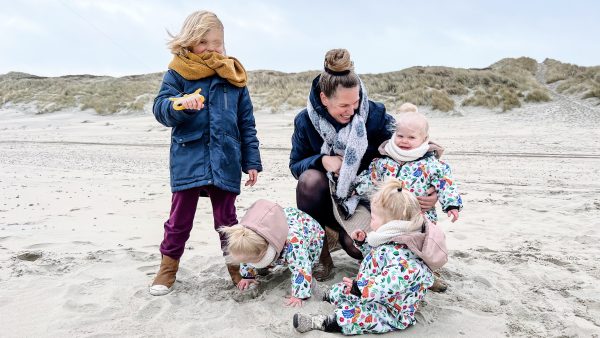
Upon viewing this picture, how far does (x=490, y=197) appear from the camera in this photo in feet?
19.9

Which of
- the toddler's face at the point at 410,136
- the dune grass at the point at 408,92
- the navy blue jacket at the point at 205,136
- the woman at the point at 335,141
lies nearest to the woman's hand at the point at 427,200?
the woman at the point at 335,141

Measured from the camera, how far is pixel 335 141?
3.25 m

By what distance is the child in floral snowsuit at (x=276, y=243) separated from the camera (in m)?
2.88

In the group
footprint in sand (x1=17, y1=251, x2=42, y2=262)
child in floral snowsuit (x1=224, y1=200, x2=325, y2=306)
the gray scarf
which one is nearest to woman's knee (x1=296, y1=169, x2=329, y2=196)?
the gray scarf

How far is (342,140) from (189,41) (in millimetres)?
1118

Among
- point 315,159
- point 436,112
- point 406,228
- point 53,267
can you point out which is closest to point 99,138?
point 436,112

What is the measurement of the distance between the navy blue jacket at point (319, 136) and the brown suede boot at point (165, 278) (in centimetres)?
103

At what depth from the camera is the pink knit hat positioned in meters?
2.92

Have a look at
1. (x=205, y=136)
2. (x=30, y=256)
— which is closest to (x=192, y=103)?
(x=205, y=136)

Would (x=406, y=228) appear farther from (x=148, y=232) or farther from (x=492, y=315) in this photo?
(x=148, y=232)

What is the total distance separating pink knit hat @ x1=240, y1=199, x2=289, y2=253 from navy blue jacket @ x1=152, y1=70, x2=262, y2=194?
0.31 m

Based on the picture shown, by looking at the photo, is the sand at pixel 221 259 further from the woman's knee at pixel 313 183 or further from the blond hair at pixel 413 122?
the blond hair at pixel 413 122

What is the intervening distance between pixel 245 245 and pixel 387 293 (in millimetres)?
828

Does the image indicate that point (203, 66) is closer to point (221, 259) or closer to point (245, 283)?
point (245, 283)
